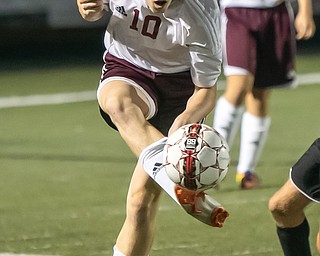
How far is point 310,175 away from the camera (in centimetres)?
541

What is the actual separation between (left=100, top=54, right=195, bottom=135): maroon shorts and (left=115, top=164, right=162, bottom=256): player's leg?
310 mm

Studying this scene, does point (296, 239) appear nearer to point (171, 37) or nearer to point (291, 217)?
point (291, 217)

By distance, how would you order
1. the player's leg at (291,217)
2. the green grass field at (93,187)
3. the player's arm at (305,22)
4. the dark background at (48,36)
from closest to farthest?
1. the player's leg at (291,217)
2. the green grass field at (93,187)
3. the player's arm at (305,22)
4. the dark background at (48,36)

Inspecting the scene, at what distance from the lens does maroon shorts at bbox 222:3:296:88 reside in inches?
321

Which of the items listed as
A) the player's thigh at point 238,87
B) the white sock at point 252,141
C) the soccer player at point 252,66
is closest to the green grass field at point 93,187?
the white sock at point 252,141

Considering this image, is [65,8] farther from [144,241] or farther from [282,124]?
[144,241]

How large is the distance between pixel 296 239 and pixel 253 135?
2.71 m

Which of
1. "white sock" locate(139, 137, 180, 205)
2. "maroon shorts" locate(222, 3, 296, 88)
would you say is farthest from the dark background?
"white sock" locate(139, 137, 180, 205)

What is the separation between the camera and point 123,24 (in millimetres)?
5512

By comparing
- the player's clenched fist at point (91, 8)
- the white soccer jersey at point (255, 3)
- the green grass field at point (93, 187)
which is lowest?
the green grass field at point (93, 187)

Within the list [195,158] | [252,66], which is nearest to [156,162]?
[195,158]

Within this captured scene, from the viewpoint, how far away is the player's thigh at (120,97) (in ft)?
17.4

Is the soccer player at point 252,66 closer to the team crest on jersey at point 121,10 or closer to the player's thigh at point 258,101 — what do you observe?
the player's thigh at point 258,101

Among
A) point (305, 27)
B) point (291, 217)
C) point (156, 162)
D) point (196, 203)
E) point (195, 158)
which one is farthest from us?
point (305, 27)
